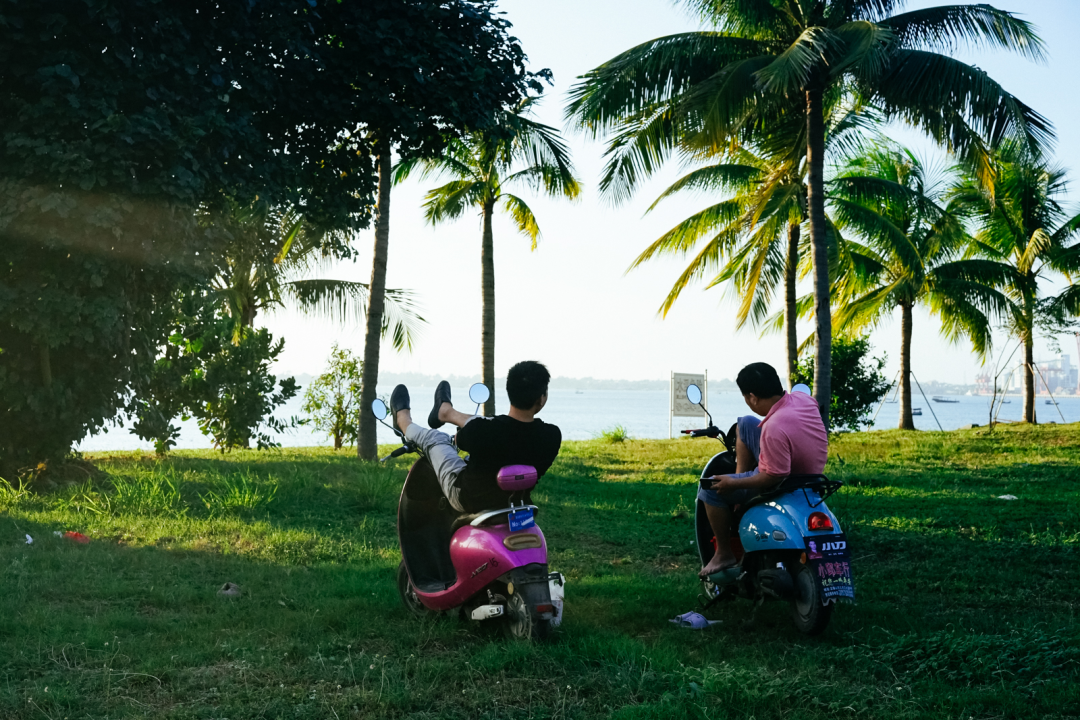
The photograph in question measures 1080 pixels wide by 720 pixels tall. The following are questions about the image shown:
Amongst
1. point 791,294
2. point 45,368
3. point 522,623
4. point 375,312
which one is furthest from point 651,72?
point 522,623

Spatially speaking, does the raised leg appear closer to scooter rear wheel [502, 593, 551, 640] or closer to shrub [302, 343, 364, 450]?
scooter rear wheel [502, 593, 551, 640]

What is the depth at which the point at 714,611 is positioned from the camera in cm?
525

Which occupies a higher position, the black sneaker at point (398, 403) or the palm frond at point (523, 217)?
the palm frond at point (523, 217)

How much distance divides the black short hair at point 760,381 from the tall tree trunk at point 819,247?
838 cm

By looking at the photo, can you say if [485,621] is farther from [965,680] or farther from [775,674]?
[965,680]

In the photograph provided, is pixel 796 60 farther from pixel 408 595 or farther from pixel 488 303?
pixel 408 595

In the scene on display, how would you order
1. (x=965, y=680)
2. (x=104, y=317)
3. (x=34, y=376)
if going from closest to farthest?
(x=965, y=680), (x=104, y=317), (x=34, y=376)

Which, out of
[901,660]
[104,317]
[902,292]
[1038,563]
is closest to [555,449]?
[901,660]

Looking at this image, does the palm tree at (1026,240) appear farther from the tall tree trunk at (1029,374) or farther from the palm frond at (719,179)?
the palm frond at (719,179)

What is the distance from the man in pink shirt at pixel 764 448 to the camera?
4.68m

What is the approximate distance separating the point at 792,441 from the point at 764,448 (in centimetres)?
15

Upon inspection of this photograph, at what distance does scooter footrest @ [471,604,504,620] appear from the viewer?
4.42 metres

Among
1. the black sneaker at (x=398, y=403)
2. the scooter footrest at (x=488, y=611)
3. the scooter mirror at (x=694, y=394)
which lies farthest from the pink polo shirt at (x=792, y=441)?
the black sneaker at (x=398, y=403)

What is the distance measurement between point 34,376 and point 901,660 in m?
8.05
